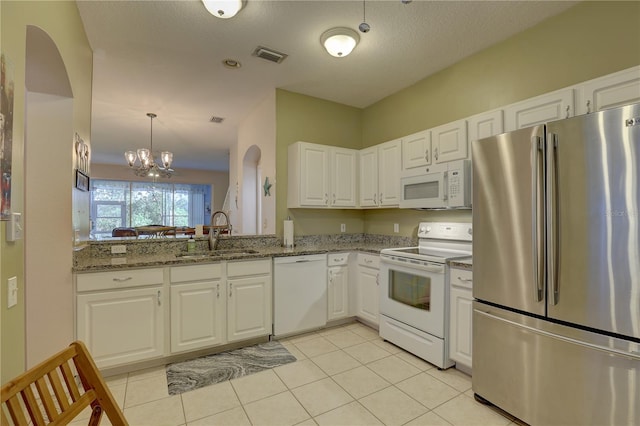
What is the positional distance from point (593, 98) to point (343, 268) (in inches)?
99.3

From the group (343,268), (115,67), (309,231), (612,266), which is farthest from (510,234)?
(115,67)

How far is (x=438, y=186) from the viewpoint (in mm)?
2807

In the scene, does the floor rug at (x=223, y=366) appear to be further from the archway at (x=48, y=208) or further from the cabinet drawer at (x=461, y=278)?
the cabinet drawer at (x=461, y=278)

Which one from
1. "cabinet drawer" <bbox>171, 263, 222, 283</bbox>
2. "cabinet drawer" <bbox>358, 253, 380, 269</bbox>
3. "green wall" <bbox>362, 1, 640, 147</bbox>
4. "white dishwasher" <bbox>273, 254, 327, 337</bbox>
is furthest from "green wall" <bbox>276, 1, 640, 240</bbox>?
"cabinet drawer" <bbox>171, 263, 222, 283</bbox>

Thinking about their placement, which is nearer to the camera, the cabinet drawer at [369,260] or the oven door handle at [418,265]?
the oven door handle at [418,265]

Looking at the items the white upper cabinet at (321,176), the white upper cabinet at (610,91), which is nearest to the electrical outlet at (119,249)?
the white upper cabinet at (321,176)

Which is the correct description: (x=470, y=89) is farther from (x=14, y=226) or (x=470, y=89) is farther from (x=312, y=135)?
(x=14, y=226)

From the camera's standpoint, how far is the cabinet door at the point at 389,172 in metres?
3.37

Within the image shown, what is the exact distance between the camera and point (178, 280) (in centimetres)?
255

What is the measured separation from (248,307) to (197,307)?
0.46 m

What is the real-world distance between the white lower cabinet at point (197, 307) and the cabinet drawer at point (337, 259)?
1163 mm

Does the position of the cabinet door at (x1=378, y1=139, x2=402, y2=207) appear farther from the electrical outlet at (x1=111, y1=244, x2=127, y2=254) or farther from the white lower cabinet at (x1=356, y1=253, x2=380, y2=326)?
the electrical outlet at (x1=111, y1=244, x2=127, y2=254)

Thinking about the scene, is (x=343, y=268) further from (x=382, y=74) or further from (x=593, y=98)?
(x=593, y=98)

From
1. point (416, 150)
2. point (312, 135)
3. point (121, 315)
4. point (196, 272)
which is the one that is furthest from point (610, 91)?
point (121, 315)
